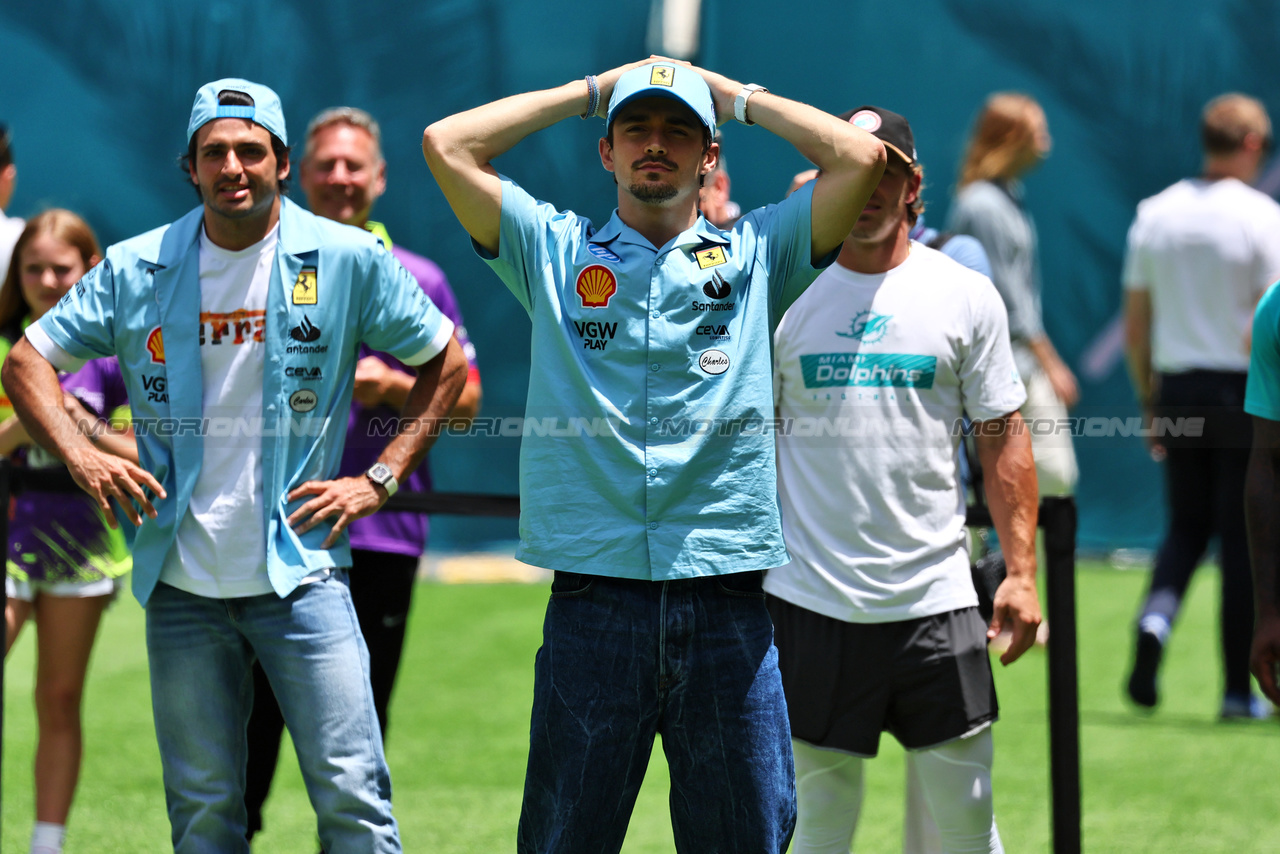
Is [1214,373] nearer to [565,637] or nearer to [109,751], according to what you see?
[565,637]

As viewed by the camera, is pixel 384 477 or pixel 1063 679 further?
pixel 1063 679

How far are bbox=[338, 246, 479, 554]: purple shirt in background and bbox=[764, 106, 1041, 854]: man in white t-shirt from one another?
119 cm

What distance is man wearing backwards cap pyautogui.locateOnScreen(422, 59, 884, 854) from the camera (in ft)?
9.56

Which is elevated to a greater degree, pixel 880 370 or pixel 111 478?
pixel 880 370

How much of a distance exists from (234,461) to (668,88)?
4.35 feet

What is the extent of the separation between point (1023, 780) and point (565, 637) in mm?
2960

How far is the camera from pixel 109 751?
560cm

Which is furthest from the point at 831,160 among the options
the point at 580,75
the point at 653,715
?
the point at 580,75

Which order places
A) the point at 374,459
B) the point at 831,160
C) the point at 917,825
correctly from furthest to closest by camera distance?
the point at 374,459 < the point at 917,825 < the point at 831,160

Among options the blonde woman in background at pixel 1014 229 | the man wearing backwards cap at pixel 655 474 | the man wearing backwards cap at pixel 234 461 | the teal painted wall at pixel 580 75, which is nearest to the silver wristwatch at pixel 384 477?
the man wearing backwards cap at pixel 234 461

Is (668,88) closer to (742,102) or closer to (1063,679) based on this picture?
(742,102)

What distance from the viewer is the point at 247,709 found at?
3359 mm

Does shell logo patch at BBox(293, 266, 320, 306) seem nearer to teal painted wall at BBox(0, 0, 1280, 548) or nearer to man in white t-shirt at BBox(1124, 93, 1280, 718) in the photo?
man in white t-shirt at BBox(1124, 93, 1280, 718)

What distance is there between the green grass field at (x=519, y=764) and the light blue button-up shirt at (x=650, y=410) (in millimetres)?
1981
